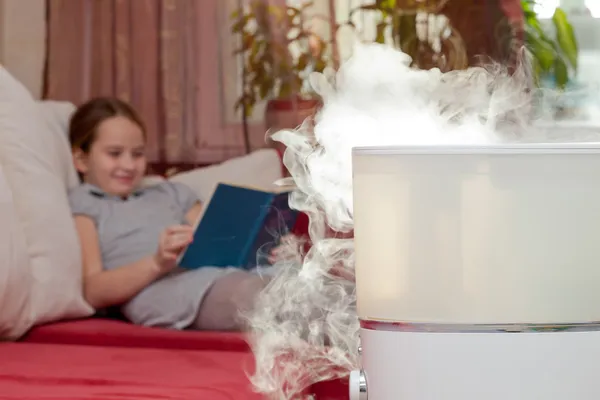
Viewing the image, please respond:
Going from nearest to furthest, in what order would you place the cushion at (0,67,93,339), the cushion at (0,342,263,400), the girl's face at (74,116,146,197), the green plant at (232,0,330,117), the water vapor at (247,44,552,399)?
the water vapor at (247,44,552,399), the cushion at (0,342,263,400), the cushion at (0,67,93,339), the girl's face at (74,116,146,197), the green plant at (232,0,330,117)

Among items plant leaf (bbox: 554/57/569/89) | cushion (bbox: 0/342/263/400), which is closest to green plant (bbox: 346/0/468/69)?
plant leaf (bbox: 554/57/569/89)

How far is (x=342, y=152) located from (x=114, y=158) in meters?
0.98

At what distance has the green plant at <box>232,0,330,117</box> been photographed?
2.21m

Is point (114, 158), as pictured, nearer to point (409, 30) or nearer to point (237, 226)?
point (237, 226)

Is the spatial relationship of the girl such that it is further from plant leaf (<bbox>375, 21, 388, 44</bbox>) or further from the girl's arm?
plant leaf (<bbox>375, 21, 388, 44</bbox>)

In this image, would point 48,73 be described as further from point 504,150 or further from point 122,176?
point 504,150

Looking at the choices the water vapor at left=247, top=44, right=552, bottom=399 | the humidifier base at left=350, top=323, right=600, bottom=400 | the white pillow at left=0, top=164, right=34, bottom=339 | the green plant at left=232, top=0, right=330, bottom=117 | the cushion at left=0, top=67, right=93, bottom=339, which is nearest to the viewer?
the humidifier base at left=350, top=323, right=600, bottom=400

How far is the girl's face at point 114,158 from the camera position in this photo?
1825 millimetres

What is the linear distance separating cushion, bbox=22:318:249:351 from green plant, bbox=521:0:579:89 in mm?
1276

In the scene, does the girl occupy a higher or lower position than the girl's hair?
lower

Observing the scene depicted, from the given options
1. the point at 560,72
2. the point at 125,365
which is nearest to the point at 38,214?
the point at 125,365

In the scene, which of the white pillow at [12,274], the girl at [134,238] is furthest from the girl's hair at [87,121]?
the white pillow at [12,274]

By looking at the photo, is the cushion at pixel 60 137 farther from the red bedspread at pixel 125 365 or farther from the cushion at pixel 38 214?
the red bedspread at pixel 125 365

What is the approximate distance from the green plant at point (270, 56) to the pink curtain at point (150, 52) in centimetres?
12
